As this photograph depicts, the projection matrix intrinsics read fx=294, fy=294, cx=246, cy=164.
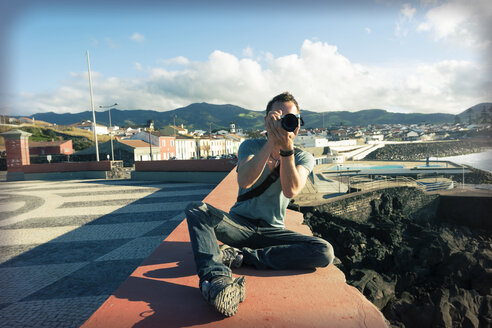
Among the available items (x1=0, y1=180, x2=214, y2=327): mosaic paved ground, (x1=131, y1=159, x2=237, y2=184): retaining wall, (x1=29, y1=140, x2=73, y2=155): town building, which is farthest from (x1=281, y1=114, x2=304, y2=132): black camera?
(x1=29, y1=140, x2=73, y2=155): town building

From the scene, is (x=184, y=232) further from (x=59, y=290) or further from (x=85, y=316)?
(x=59, y=290)

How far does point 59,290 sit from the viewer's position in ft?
12.3

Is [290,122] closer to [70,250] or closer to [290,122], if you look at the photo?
[290,122]

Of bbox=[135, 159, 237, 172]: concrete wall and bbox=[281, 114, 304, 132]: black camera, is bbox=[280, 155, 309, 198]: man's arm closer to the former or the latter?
bbox=[281, 114, 304, 132]: black camera

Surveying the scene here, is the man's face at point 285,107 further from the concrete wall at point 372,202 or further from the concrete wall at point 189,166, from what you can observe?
the concrete wall at point 189,166

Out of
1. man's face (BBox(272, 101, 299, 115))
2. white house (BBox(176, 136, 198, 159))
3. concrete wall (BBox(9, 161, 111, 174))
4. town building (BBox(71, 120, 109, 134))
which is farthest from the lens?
town building (BBox(71, 120, 109, 134))

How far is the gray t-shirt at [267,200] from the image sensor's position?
2.31m

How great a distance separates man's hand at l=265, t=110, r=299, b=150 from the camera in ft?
6.29

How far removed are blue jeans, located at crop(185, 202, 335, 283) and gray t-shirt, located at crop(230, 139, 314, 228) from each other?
0.19ft

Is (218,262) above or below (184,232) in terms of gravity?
above

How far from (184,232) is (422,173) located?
4275cm

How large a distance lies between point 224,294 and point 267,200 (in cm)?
93

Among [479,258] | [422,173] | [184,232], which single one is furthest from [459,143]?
[184,232]

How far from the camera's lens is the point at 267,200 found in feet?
7.80
